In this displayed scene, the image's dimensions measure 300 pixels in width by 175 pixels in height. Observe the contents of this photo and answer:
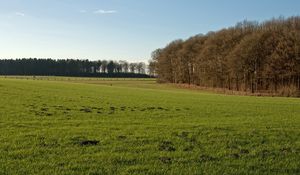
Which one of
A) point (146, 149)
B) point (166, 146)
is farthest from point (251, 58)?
point (146, 149)

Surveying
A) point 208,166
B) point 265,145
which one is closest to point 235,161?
point 208,166

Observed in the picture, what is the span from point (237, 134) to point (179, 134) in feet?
8.22

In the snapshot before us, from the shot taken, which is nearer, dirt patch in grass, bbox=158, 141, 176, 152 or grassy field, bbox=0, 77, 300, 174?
grassy field, bbox=0, 77, 300, 174

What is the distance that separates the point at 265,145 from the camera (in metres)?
13.5

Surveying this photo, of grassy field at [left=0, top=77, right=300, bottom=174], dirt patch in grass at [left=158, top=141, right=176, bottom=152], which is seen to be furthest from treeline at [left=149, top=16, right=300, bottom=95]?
dirt patch in grass at [left=158, top=141, right=176, bottom=152]

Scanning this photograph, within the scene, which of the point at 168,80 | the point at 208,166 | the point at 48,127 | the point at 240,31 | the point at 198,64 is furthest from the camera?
the point at 168,80

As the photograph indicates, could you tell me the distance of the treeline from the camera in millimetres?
77250

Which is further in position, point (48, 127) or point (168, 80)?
point (168, 80)

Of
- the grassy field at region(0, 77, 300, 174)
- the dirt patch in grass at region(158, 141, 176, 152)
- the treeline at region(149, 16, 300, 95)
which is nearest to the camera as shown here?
the grassy field at region(0, 77, 300, 174)

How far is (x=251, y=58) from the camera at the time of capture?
269 ft

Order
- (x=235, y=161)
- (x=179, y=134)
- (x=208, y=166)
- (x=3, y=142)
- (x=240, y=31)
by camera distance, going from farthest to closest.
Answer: (x=240, y=31) < (x=179, y=134) < (x=3, y=142) < (x=235, y=161) < (x=208, y=166)

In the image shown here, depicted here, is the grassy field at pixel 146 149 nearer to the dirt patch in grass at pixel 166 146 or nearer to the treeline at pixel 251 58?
the dirt patch in grass at pixel 166 146

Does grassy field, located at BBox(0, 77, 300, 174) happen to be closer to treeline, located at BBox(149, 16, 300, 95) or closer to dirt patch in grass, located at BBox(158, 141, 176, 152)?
dirt patch in grass, located at BBox(158, 141, 176, 152)

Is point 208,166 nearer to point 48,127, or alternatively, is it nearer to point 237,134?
point 237,134
